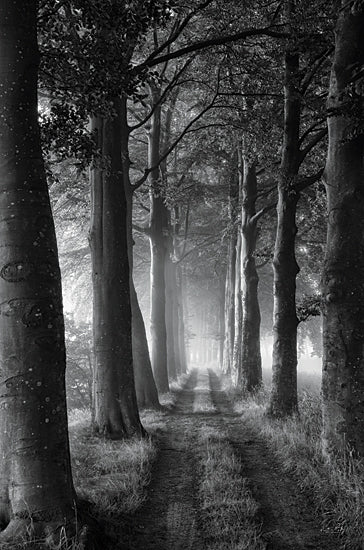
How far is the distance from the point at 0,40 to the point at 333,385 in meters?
5.81

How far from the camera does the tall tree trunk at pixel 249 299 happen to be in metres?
15.5

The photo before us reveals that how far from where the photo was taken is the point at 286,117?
411 inches

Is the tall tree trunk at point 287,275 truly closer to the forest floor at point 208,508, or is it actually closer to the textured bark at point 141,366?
the forest floor at point 208,508

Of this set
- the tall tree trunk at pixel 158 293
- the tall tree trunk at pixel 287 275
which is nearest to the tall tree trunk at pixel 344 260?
the tall tree trunk at pixel 287 275

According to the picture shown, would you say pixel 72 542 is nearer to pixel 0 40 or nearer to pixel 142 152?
pixel 0 40

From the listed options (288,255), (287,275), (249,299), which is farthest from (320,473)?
(249,299)

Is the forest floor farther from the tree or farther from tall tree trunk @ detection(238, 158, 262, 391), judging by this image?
tall tree trunk @ detection(238, 158, 262, 391)

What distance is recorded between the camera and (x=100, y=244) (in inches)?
357

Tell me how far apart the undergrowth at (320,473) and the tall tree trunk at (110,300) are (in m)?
2.93

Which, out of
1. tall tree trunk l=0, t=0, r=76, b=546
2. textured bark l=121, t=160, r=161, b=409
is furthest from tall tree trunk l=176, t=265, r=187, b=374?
tall tree trunk l=0, t=0, r=76, b=546

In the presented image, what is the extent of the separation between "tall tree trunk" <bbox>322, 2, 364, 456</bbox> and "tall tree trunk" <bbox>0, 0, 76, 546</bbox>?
396 cm

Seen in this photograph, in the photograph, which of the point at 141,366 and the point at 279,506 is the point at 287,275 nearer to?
the point at 141,366

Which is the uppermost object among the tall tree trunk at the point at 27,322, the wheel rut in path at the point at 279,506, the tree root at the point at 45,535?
the tall tree trunk at the point at 27,322

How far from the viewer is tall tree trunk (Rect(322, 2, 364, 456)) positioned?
6.09 m
